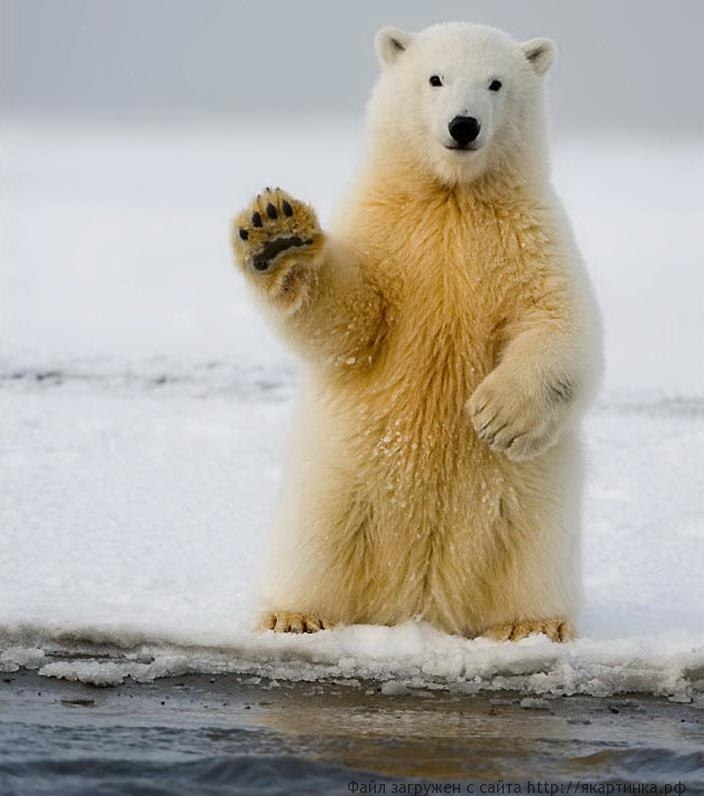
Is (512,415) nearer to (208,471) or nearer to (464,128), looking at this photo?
(464,128)

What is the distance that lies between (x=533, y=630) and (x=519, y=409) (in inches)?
25.2

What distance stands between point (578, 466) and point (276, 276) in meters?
1.02

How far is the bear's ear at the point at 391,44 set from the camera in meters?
4.75

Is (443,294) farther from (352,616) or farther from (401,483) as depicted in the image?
(352,616)

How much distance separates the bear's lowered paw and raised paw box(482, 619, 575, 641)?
1.56 feet

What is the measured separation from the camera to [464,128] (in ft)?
14.5

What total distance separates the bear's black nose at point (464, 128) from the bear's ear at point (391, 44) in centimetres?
48

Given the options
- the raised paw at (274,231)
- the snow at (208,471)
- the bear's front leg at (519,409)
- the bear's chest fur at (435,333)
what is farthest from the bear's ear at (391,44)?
the snow at (208,471)

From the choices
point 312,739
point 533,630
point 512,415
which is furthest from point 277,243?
point 312,739

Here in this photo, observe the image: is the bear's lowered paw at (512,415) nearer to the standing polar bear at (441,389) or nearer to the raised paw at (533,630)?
the standing polar bear at (441,389)

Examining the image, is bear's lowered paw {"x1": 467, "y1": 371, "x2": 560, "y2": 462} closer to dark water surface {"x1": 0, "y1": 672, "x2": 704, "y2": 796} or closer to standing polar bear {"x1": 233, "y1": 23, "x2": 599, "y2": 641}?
standing polar bear {"x1": 233, "y1": 23, "x2": 599, "y2": 641}

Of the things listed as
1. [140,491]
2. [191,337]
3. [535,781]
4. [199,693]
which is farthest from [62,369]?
[535,781]

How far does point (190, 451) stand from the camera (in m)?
7.05

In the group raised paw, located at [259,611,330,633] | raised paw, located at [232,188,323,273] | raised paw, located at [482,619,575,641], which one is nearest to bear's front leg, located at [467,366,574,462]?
raised paw, located at [482,619,575,641]
